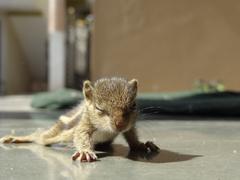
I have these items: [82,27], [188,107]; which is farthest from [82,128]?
[82,27]

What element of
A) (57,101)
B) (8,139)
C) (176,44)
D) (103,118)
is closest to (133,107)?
(103,118)

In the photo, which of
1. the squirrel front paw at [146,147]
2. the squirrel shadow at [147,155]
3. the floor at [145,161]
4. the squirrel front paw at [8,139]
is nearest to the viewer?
the floor at [145,161]

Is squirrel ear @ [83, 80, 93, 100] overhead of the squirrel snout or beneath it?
overhead

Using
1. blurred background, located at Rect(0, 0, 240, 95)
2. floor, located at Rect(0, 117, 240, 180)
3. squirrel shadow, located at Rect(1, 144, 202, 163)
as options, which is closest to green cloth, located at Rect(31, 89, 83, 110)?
floor, located at Rect(0, 117, 240, 180)

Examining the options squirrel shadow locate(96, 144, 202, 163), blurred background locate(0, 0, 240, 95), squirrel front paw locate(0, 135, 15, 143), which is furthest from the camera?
blurred background locate(0, 0, 240, 95)

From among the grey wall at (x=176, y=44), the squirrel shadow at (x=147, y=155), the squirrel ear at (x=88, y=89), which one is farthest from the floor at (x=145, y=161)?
the grey wall at (x=176, y=44)

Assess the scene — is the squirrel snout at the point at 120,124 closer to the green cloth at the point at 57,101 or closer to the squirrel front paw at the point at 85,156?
the squirrel front paw at the point at 85,156

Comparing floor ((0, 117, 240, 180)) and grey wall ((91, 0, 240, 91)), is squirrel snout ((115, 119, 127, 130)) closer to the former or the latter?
floor ((0, 117, 240, 180))

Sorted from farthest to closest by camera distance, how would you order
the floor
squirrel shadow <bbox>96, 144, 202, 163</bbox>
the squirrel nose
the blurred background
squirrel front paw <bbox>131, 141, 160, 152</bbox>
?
1. the blurred background
2. squirrel front paw <bbox>131, 141, 160, 152</bbox>
3. squirrel shadow <bbox>96, 144, 202, 163</bbox>
4. the squirrel nose
5. the floor
